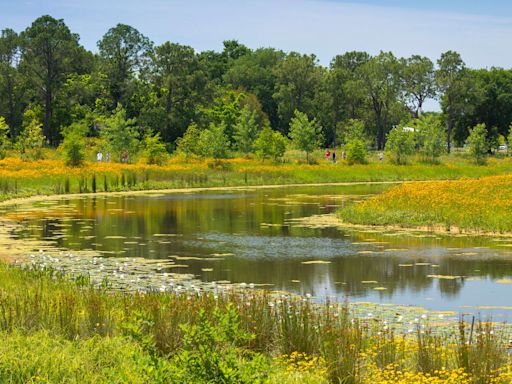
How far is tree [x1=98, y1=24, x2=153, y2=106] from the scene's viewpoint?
4131 inches

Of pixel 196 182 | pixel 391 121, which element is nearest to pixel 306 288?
pixel 196 182

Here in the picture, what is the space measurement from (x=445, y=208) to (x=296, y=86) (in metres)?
96.5

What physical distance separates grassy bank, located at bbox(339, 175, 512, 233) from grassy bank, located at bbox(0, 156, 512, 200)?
23.6m

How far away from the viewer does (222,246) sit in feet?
91.9

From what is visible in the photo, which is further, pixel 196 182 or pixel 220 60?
pixel 220 60

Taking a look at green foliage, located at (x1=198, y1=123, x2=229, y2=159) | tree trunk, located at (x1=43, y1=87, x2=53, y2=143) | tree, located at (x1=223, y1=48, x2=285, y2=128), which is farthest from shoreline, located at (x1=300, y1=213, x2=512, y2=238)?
tree, located at (x1=223, y1=48, x2=285, y2=128)

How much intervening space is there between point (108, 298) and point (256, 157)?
7156cm

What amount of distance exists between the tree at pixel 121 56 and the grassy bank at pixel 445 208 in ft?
231

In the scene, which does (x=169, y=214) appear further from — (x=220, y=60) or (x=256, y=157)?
(x=220, y=60)

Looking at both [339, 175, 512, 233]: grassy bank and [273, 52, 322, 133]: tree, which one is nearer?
[339, 175, 512, 233]: grassy bank

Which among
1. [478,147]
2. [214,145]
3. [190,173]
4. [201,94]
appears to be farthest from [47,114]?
[478,147]

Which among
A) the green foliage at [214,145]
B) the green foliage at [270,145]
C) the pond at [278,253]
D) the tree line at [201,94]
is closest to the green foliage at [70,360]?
the pond at [278,253]

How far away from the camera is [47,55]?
102 metres

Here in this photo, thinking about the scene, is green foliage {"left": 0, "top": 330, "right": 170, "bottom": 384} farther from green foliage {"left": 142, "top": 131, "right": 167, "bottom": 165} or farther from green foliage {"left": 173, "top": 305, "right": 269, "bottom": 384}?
green foliage {"left": 142, "top": 131, "right": 167, "bottom": 165}
